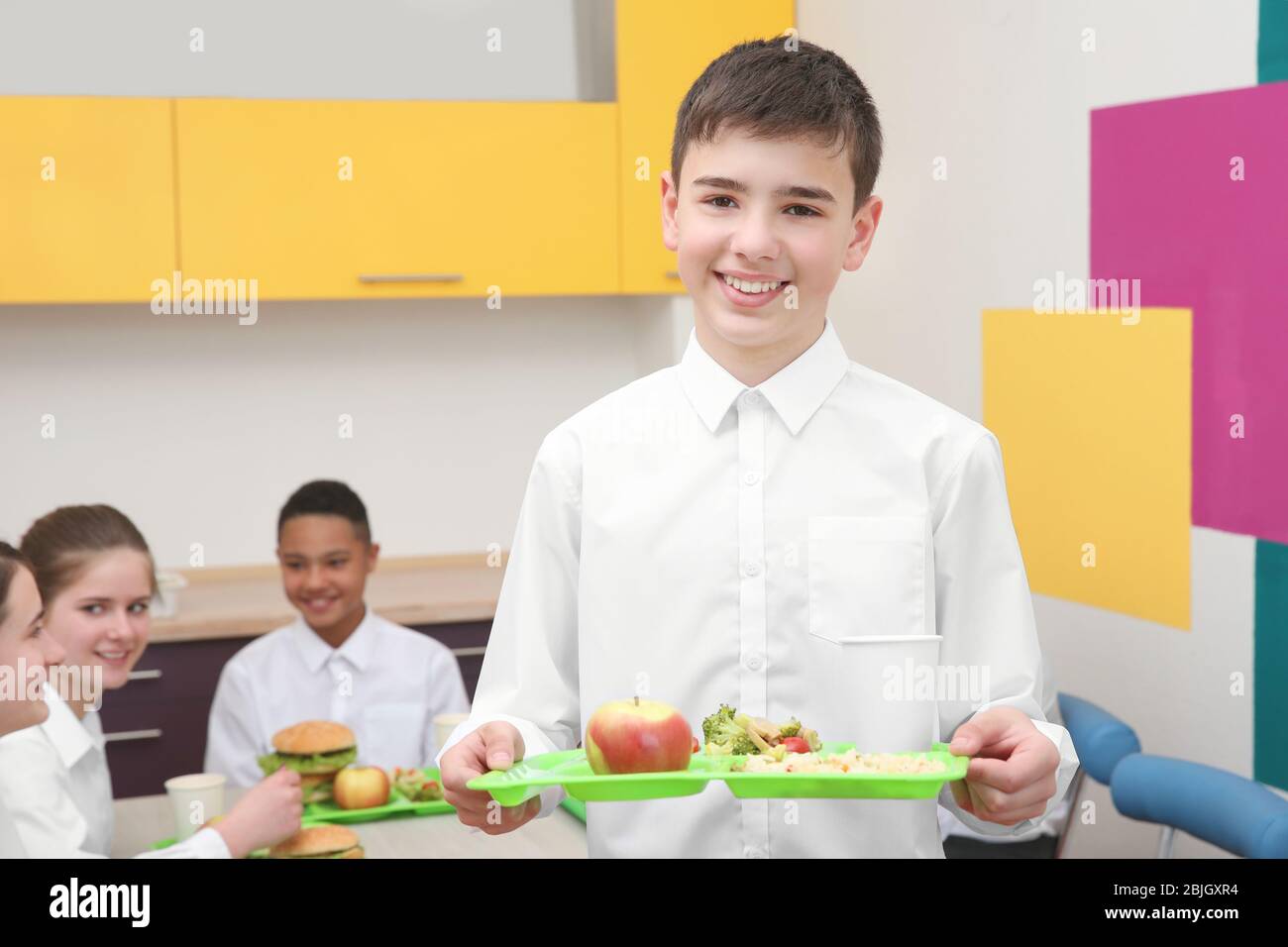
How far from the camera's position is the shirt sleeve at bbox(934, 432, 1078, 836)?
1.08 meters

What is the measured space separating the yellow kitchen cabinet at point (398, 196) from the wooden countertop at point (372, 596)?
699mm

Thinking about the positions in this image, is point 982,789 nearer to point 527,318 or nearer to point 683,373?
point 683,373

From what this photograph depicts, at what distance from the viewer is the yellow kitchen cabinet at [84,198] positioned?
122 inches

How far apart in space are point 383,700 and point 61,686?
0.81 meters

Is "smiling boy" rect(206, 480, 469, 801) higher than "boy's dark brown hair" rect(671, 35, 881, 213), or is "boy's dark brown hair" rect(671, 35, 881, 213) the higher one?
"boy's dark brown hair" rect(671, 35, 881, 213)

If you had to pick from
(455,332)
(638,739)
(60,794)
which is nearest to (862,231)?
(638,739)

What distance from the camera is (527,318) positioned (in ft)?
12.2

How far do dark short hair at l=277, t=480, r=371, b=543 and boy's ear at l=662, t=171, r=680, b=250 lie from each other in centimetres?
170

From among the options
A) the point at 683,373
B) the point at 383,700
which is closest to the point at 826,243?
the point at 683,373

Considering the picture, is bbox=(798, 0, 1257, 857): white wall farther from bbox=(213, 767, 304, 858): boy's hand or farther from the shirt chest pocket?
bbox=(213, 767, 304, 858): boy's hand

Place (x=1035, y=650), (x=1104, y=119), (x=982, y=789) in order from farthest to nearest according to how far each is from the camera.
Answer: (x=1104, y=119) → (x=1035, y=650) → (x=982, y=789)

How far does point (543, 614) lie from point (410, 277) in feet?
7.59

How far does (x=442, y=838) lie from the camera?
1.76 meters
